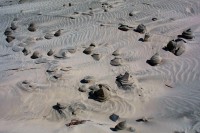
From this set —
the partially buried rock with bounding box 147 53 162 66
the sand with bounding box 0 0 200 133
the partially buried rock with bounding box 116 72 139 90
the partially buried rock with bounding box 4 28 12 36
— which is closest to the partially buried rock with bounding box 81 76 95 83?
the sand with bounding box 0 0 200 133

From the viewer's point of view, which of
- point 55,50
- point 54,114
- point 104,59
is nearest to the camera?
point 54,114

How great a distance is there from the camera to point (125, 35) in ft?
29.1

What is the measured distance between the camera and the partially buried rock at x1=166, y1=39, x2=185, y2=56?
7.66 metres

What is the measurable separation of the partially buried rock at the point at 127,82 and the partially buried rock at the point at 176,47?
1427mm

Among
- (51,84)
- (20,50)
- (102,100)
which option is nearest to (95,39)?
(20,50)

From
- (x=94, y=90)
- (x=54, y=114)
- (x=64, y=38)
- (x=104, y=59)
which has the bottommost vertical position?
(x=54, y=114)

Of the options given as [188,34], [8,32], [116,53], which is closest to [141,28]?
[188,34]

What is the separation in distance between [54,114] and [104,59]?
2274mm

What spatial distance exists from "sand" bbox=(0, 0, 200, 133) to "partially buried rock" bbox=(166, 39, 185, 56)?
0.14 ft

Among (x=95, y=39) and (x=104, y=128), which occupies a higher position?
(x=95, y=39)

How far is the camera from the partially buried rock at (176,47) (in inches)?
301

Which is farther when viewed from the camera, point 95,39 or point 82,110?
point 95,39

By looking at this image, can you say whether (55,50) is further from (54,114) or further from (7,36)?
(54,114)

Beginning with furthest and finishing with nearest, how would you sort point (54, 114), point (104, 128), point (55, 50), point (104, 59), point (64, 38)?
point (64, 38)
point (55, 50)
point (104, 59)
point (54, 114)
point (104, 128)
